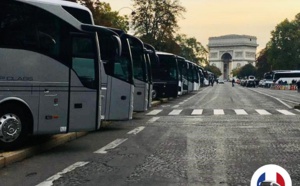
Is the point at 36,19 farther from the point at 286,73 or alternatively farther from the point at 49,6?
the point at 286,73

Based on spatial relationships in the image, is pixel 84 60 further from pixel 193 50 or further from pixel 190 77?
pixel 193 50

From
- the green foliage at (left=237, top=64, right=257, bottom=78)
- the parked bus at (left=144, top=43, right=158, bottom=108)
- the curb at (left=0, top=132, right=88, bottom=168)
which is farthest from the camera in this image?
the green foliage at (left=237, top=64, right=257, bottom=78)

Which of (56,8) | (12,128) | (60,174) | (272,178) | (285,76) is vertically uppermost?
(285,76)

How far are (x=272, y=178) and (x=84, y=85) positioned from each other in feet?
22.4

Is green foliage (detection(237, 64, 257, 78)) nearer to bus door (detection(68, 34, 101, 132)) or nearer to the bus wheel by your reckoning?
bus door (detection(68, 34, 101, 132))

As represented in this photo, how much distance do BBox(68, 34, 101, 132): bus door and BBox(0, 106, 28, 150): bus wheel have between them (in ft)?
3.37

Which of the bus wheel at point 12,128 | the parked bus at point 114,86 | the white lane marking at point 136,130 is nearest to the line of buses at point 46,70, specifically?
the bus wheel at point 12,128

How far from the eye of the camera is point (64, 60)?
9570 mm

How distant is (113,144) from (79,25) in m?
2.77

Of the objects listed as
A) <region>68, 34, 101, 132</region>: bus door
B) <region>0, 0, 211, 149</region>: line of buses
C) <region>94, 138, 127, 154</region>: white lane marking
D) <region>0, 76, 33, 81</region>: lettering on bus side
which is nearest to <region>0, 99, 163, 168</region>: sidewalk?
<region>0, 0, 211, 149</region>: line of buses

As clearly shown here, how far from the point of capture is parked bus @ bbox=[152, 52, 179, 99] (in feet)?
100

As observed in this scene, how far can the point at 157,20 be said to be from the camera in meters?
67.9

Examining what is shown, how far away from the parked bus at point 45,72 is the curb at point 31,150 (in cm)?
30

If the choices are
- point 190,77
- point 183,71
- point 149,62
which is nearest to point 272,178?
point 149,62
